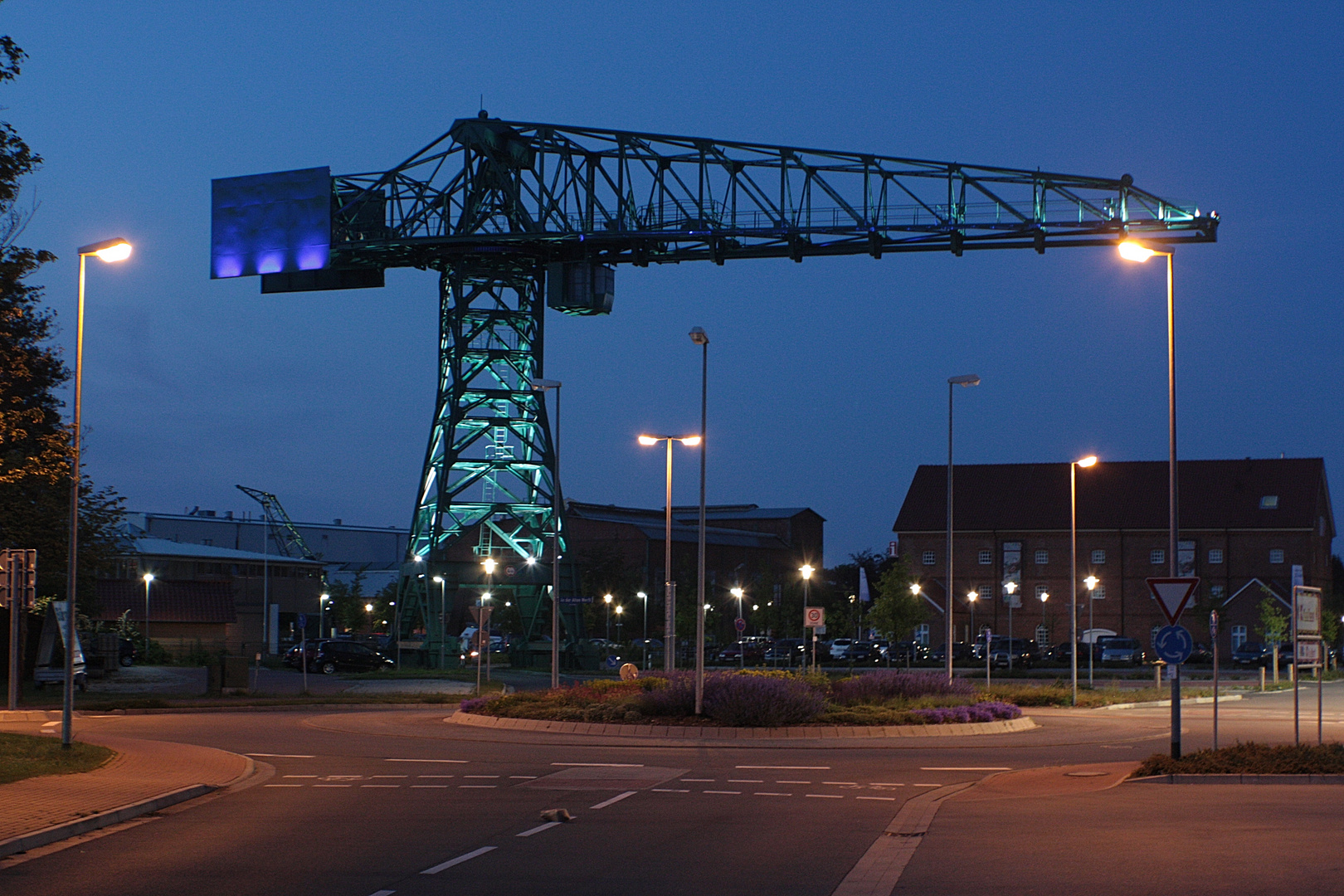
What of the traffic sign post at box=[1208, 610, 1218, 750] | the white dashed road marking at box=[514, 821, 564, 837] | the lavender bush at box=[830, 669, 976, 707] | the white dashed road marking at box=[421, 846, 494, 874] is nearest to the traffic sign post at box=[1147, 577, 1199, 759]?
the traffic sign post at box=[1208, 610, 1218, 750]

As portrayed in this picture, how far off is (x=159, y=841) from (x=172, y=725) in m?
16.4

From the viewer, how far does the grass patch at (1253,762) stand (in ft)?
57.9

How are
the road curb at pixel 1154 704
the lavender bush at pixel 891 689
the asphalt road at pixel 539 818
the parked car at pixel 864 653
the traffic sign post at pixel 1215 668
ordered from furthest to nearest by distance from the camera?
the parked car at pixel 864 653 < the road curb at pixel 1154 704 < the lavender bush at pixel 891 689 < the traffic sign post at pixel 1215 668 < the asphalt road at pixel 539 818

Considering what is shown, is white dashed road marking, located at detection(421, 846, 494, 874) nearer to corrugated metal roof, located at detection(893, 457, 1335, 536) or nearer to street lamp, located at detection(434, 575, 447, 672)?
street lamp, located at detection(434, 575, 447, 672)

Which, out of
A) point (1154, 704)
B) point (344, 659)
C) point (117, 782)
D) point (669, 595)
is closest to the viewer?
point (117, 782)

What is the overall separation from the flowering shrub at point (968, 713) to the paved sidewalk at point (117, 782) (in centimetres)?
1292

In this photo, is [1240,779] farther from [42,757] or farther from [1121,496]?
[1121,496]

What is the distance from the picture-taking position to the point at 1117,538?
91250 mm

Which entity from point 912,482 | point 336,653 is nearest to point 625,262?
point 336,653

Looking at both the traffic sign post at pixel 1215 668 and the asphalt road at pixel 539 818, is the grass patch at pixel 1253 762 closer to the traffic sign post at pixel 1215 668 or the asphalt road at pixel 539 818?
the traffic sign post at pixel 1215 668

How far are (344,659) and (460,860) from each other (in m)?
48.1

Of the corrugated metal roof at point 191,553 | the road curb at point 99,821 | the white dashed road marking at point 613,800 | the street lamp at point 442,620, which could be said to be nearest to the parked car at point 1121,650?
the street lamp at point 442,620

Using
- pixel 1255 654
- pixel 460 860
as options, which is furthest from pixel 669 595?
pixel 1255 654

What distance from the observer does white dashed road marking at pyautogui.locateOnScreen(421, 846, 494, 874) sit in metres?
11.3
